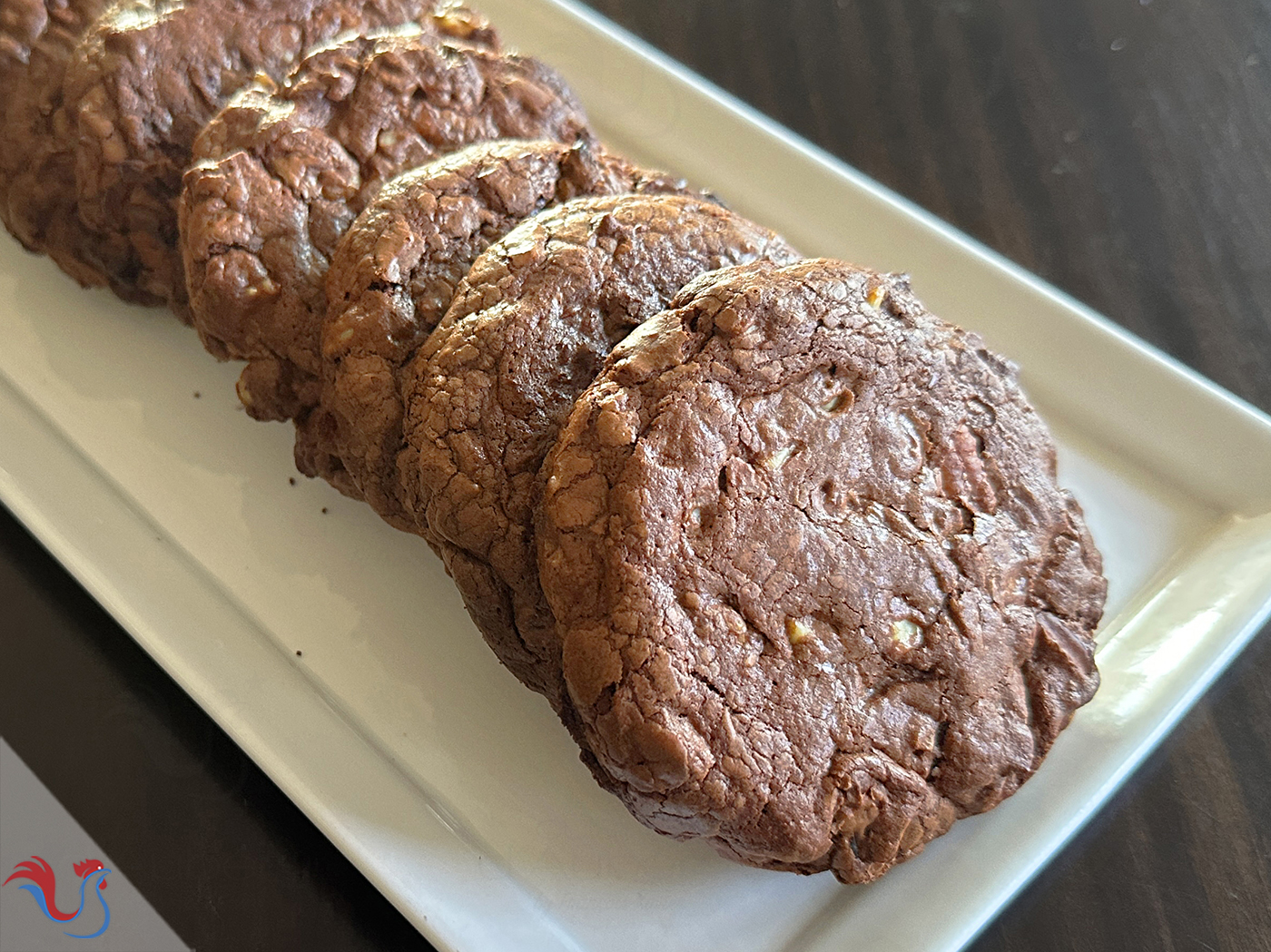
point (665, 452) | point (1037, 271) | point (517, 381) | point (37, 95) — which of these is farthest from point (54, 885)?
point (1037, 271)

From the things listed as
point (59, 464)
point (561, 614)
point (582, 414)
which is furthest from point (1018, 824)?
point (59, 464)

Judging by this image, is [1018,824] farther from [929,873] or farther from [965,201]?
[965,201]

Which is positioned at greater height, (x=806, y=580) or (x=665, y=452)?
(x=665, y=452)

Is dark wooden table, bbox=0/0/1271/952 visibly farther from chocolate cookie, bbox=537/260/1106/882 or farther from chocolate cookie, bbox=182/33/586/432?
chocolate cookie, bbox=182/33/586/432

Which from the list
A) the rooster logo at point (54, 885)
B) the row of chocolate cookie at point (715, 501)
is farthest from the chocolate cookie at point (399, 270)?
the rooster logo at point (54, 885)

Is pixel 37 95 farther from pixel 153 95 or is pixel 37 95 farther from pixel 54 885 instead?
pixel 54 885
